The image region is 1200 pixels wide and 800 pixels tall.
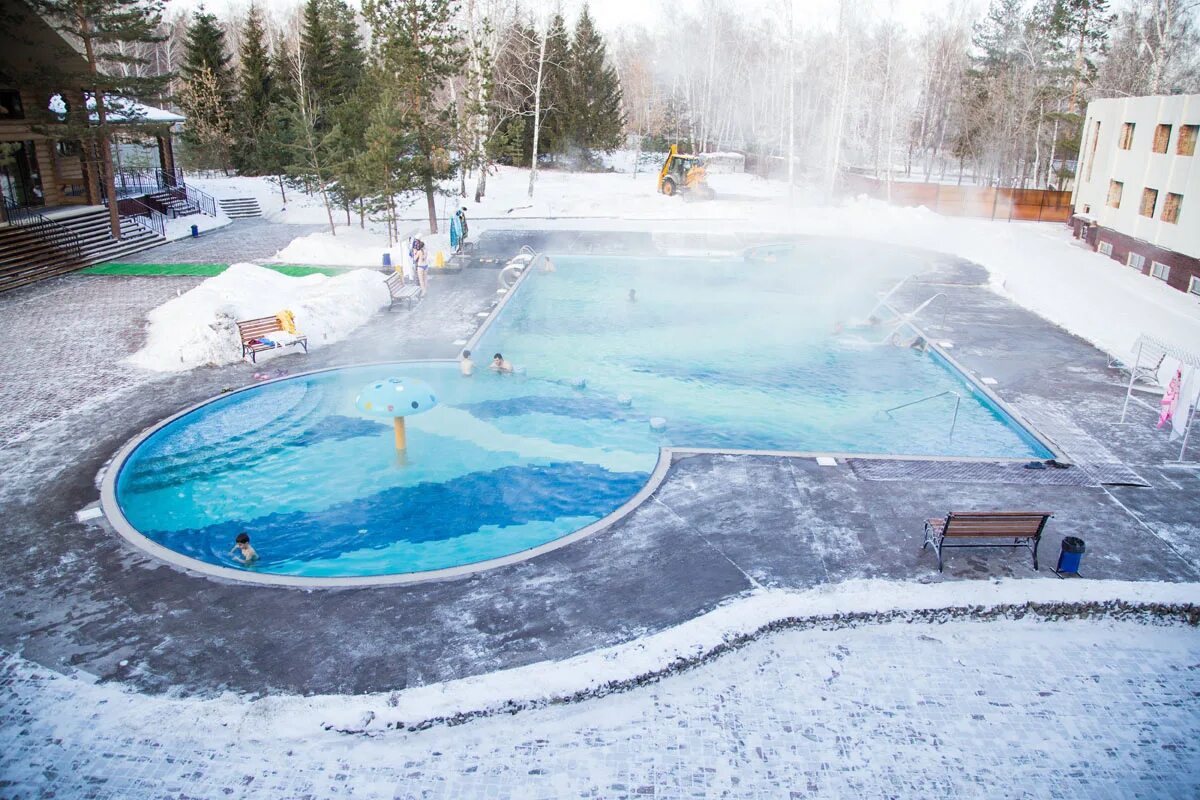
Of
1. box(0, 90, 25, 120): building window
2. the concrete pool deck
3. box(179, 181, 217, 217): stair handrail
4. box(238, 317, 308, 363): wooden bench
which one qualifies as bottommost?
the concrete pool deck

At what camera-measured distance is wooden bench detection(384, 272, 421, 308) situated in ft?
80.4

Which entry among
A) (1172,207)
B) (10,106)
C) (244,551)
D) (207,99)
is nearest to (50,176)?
(10,106)

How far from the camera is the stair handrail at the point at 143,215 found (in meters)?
34.6

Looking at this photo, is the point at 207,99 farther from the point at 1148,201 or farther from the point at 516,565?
the point at 1148,201

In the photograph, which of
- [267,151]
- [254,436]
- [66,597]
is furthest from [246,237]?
[66,597]

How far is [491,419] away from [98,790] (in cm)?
1098

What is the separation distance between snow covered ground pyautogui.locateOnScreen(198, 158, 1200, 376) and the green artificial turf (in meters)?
1.08

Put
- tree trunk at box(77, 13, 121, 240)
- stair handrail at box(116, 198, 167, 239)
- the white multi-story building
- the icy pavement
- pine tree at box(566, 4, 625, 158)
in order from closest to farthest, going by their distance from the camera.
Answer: the icy pavement, the white multi-story building, tree trunk at box(77, 13, 121, 240), stair handrail at box(116, 198, 167, 239), pine tree at box(566, 4, 625, 158)

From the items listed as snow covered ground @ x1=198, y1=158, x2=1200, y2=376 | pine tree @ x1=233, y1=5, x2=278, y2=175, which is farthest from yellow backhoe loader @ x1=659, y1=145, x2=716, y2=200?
pine tree @ x1=233, y1=5, x2=278, y2=175

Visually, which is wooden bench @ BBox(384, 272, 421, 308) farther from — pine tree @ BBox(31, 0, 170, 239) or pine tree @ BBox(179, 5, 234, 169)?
pine tree @ BBox(179, 5, 234, 169)

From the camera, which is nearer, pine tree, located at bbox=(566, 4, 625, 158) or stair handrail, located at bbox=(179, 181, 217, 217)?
stair handrail, located at bbox=(179, 181, 217, 217)

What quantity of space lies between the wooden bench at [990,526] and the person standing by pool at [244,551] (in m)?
9.96

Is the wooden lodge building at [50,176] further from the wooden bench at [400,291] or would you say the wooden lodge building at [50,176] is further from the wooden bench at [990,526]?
the wooden bench at [990,526]

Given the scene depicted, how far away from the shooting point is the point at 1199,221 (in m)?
27.1
